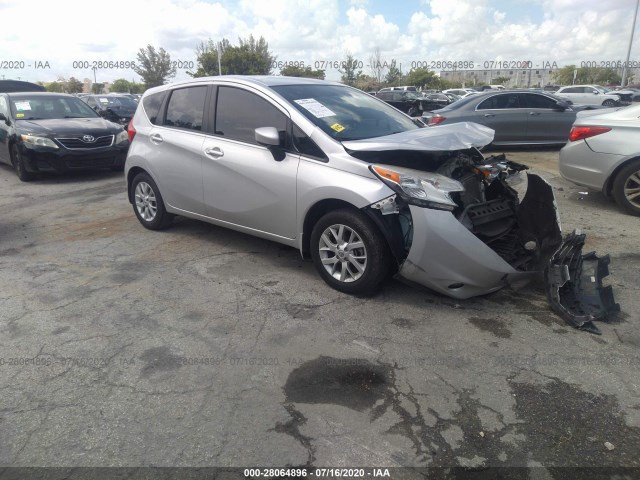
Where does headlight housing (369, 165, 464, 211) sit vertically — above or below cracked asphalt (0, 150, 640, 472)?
above

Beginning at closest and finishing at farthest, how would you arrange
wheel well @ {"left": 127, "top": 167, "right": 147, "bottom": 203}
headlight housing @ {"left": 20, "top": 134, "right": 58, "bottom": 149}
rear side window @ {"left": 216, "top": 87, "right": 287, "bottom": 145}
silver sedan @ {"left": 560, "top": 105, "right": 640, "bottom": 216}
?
rear side window @ {"left": 216, "top": 87, "right": 287, "bottom": 145}, wheel well @ {"left": 127, "top": 167, "right": 147, "bottom": 203}, silver sedan @ {"left": 560, "top": 105, "right": 640, "bottom": 216}, headlight housing @ {"left": 20, "top": 134, "right": 58, "bottom": 149}

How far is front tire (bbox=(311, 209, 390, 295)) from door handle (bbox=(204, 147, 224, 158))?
133 centimetres

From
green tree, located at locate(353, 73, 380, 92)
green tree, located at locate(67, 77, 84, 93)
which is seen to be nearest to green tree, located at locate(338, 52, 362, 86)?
green tree, located at locate(353, 73, 380, 92)

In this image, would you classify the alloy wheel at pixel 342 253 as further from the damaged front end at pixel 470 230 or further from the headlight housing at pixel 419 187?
the headlight housing at pixel 419 187

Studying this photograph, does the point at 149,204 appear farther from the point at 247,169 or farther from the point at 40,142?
the point at 40,142

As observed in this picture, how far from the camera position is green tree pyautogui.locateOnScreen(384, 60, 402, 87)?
64500 mm

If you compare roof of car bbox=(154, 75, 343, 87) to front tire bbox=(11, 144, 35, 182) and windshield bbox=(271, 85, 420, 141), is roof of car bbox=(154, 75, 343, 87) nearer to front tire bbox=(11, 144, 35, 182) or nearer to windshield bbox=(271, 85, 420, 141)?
windshield bbox=(271, 85, 420, 141)

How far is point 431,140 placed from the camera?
415cm

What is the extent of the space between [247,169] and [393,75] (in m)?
64.3

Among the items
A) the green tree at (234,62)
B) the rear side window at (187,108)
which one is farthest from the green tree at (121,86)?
the rear side window at (187,108)

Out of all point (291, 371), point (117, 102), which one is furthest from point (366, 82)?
point (291, 371)

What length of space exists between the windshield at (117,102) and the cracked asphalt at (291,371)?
12.8 m

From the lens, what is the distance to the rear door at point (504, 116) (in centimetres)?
1182

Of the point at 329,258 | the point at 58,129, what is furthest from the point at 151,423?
the point at 58,129
